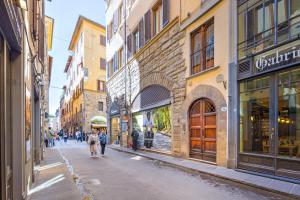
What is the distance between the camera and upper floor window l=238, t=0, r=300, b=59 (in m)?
8.43

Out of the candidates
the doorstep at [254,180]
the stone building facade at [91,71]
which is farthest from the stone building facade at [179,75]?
the stone building facade at [91,71]

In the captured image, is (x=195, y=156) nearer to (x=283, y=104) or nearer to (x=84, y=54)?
(x=283, y=104)

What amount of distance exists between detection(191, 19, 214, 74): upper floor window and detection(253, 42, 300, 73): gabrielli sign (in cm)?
289

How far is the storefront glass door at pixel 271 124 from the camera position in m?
8.23

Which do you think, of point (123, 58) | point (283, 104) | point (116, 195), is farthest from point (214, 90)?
point (123, 58)

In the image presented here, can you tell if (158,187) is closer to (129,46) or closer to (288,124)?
(288,124)

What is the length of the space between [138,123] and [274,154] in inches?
515

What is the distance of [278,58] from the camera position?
8641 mm

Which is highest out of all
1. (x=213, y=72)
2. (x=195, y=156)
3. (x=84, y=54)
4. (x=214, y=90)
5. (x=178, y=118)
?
(x=84, y=54)

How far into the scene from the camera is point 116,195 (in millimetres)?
6895

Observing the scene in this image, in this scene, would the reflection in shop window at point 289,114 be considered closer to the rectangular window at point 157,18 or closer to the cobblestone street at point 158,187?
the cobblestone street at point 158,187

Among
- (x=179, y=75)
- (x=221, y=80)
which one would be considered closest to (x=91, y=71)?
(x=179, y=75)

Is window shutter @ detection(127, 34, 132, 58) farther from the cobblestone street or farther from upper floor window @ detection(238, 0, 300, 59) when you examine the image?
the cobblestone street

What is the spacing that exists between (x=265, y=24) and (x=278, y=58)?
1400mm
